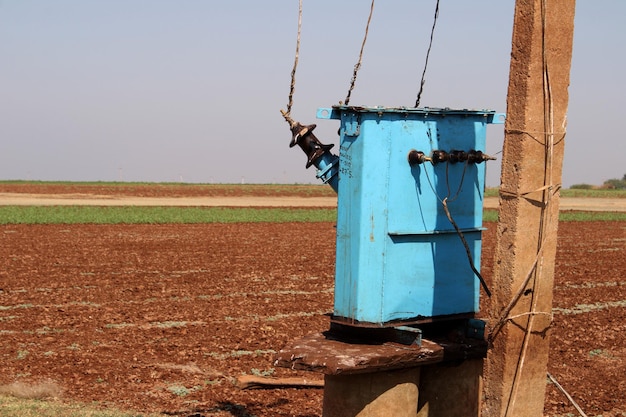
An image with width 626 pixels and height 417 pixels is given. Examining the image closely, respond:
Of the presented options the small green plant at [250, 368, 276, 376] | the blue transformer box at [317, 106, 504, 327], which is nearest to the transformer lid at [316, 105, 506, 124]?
the blue transformer box at [317, 106, 504, 327]

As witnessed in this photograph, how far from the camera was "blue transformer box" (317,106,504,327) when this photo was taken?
533 cm

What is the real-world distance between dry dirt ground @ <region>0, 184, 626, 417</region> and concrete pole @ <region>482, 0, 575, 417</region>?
332 centimetres

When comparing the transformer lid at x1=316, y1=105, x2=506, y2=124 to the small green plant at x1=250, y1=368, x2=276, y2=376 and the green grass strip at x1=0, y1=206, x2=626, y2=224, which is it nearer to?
the small green plant at x1=250, y1=368, x2=276, y2=376

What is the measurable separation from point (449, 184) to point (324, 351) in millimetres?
1265

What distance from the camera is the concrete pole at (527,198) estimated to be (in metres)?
4.95

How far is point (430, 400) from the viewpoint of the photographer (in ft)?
19.5

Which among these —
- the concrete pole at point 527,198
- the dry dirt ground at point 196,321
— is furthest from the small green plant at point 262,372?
the concrete pole at point 527,198

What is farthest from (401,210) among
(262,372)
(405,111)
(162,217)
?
(162,217)

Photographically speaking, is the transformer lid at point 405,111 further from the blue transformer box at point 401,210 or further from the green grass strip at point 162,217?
the green grass strip at point 162,217

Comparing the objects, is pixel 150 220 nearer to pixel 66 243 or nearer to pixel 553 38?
pixel 66 243

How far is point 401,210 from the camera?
5.43 m

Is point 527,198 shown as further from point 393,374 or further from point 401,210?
point 393,374

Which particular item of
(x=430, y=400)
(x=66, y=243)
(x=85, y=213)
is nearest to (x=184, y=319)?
(x=430, y=400)

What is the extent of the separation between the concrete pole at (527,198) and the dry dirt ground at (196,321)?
3.32 metres
